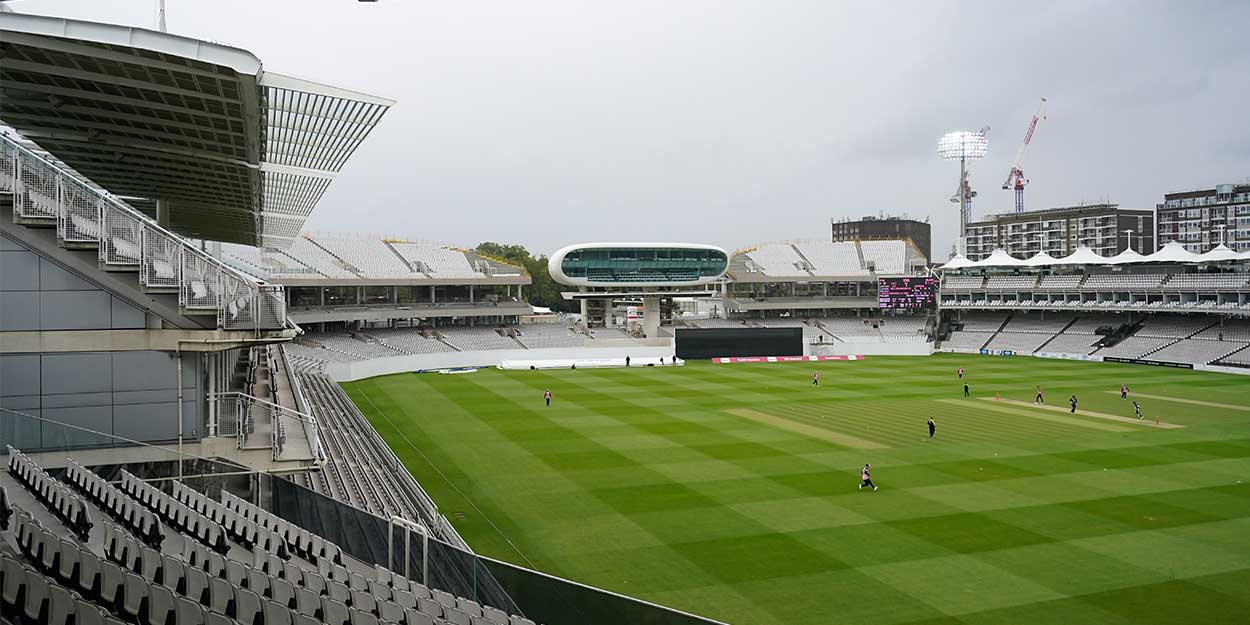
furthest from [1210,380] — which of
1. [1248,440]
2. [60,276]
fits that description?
[60,276]

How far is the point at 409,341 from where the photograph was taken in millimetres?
66500

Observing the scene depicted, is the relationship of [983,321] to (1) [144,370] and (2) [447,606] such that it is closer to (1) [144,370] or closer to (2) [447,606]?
(1) [144,370]

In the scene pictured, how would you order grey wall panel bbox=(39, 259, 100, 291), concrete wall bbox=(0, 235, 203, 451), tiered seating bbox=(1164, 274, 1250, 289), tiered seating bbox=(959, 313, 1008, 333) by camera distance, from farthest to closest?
tiered seating bbox=(959, 313, 1008, 333), tiered seating bbox=(1164, 274, 1250, 289), grey wall panel bbox=(39, 259, 100, 291), concrete wall bbox=(0, 235, 203, 451)

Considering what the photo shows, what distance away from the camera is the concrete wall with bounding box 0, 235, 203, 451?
1448 centimetres

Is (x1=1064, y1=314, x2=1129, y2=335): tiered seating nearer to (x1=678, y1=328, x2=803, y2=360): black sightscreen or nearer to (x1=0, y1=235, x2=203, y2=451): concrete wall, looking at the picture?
(x1=678, y1=328, x2=803, y2=360): black sightscreen

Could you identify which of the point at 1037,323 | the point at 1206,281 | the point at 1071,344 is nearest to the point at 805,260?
the point at 1037,323

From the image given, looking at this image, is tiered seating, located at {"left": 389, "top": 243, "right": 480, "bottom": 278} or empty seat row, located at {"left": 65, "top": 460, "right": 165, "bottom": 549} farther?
tiered seating, located at {"left": 389, "top": 243, "right": 480, "bottom": 278}

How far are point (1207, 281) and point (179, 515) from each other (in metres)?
69.8

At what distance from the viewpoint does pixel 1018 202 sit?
163875mm

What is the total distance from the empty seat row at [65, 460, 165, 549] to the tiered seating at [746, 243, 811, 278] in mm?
73943

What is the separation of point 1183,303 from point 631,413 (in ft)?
156

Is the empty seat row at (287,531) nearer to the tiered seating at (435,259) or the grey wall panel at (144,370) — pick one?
the grey wall panel at (144,370)

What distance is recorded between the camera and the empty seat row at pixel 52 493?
34.7 ft

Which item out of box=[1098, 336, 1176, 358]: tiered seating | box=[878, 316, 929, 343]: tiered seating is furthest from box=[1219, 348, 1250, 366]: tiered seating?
box=[878, 316, 929, 343]: tiered seating
